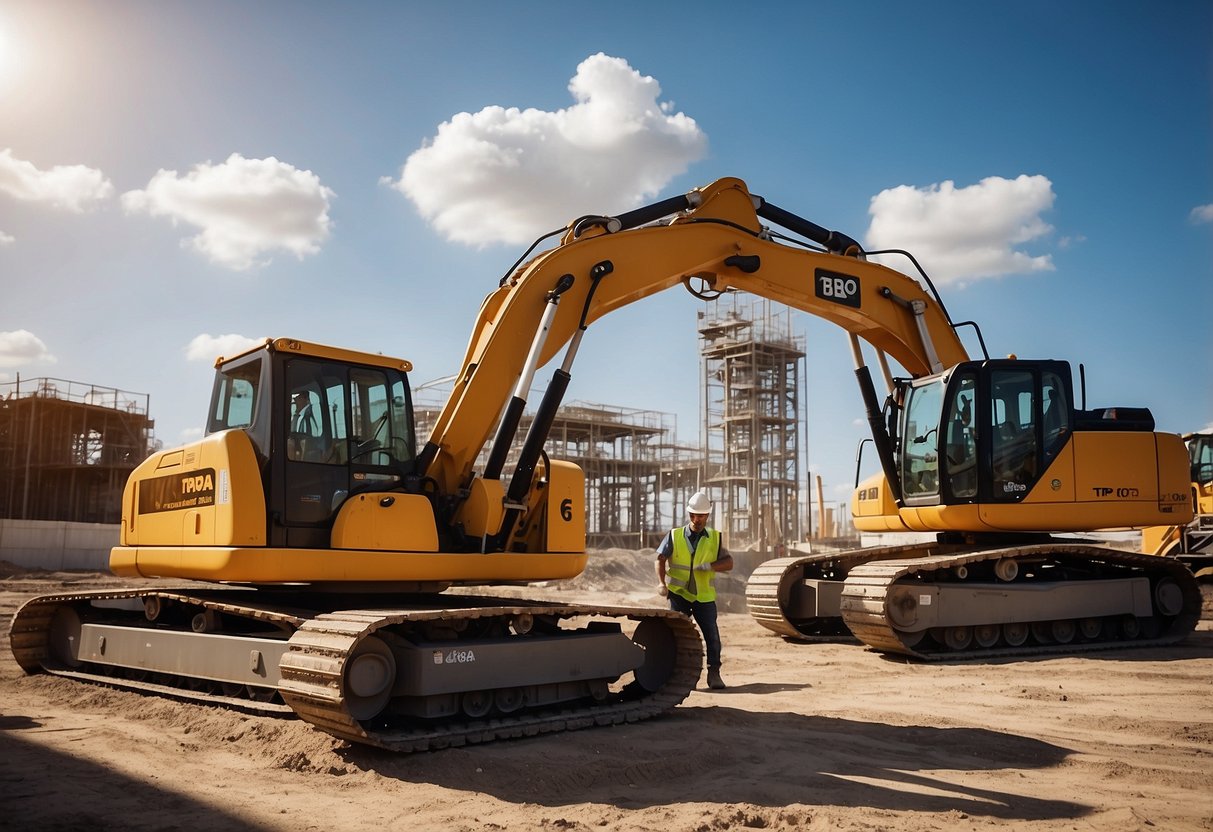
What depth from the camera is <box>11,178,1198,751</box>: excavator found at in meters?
7.42

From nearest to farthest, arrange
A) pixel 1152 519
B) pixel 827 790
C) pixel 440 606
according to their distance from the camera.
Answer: pixel 827 790, pixel 440 606, pixel 1152 519

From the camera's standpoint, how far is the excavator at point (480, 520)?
742 centimetres

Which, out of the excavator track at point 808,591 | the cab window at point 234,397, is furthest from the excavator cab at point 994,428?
the cab window at point 234,397

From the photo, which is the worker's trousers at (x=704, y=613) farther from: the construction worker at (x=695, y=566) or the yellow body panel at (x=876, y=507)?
the yellow body panel at (x=876, y=507)

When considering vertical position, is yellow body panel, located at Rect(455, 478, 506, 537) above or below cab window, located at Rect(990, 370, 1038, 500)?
below

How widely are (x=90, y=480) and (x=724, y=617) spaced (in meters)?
40.5

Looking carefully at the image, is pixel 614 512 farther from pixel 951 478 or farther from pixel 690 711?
pixel 690 711

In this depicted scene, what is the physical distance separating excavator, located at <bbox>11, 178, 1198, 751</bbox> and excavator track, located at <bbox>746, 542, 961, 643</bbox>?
72 cm

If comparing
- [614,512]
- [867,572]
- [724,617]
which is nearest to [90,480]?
[614,512]

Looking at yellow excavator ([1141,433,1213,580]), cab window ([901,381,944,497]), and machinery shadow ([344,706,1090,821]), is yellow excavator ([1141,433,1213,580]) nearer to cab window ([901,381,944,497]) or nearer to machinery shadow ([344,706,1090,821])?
cab window ([901,381,944,497])

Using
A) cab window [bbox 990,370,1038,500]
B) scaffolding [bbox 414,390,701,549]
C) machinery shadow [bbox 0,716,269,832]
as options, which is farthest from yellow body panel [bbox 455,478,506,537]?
scaffolding [bbox 414,390,701,549]

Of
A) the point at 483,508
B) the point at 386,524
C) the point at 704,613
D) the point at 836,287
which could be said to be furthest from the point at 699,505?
the point at 836,287

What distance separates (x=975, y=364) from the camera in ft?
41.2

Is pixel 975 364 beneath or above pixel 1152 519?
above
